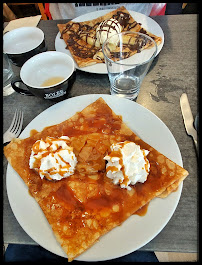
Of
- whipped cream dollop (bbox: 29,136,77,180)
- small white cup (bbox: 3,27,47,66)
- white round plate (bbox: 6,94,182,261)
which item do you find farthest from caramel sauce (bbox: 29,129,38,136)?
small white cup (bbox: 3,27,47,66)

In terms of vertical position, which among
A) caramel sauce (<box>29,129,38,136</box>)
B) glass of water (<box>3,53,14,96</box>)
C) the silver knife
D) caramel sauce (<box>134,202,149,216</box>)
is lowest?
caramel sauce (<box>134,202,149,216</box>)

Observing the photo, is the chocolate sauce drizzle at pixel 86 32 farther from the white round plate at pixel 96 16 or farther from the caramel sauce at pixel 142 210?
the caramel sauce at pixel 142 210

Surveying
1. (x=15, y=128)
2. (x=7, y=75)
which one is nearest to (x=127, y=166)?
(x=15, y=128)

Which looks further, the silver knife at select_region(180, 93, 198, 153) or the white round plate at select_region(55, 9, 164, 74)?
the white round plate at select_region(55, 9, 164, 74)

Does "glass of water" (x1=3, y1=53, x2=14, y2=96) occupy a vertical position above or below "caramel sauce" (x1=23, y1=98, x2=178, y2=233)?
above

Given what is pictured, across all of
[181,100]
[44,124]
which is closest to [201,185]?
[181,100]

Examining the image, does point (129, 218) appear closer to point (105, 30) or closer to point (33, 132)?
point (33, 132)

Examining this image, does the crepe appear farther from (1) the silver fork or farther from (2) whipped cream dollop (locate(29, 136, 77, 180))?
(2) whipped cream dollop (locate(29, 136, 77, 180))
